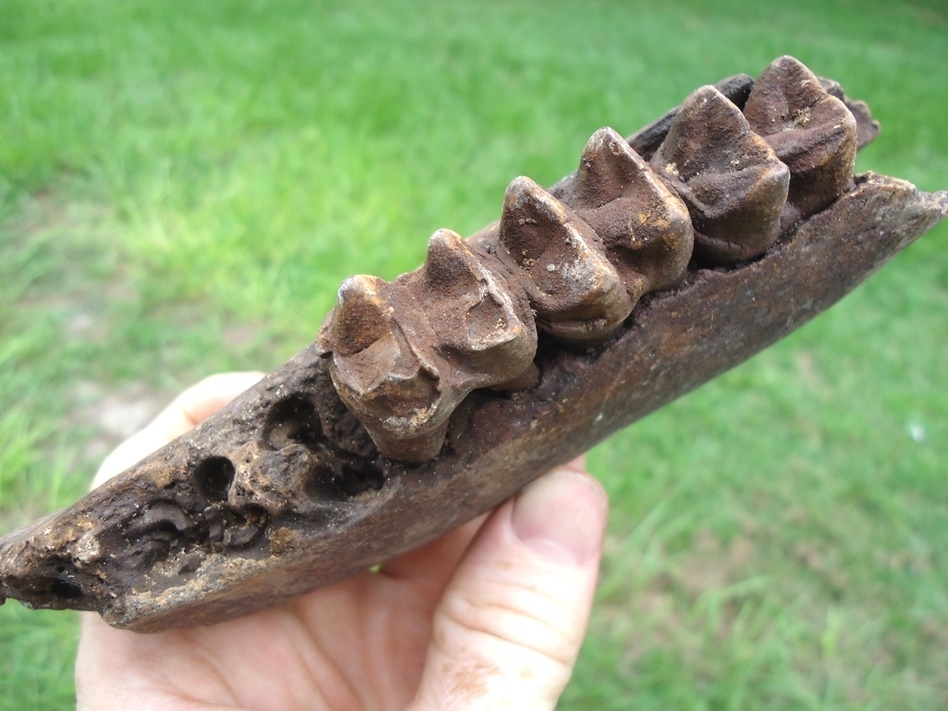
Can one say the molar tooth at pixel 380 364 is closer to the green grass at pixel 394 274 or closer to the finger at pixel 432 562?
the finger at pixel 432 562

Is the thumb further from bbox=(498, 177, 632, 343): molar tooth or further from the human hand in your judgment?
bbox=(498, 177, 632, 343): molar tooth

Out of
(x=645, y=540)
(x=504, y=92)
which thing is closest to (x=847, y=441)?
(x=645, y=540)

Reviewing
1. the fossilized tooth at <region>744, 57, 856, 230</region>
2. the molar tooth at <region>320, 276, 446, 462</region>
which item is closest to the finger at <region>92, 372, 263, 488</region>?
the molar tooth at <region>320, 276, 446, 462</region>

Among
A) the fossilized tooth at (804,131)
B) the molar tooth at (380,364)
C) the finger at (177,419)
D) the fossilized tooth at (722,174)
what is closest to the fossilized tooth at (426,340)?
the molar tooth at (380,364)

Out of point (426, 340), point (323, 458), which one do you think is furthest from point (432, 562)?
point (426, 340)

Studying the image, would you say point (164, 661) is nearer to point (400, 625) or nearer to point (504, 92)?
point (400, 625)
